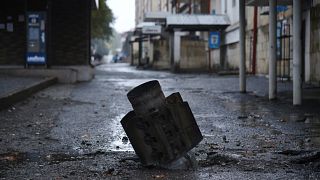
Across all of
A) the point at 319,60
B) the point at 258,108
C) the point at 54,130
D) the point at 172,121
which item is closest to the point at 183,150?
the point at 172,121

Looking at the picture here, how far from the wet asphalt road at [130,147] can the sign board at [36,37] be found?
863 cm

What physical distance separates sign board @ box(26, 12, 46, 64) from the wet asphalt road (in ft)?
28.3

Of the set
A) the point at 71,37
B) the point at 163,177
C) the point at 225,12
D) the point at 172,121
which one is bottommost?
the point at 163,177

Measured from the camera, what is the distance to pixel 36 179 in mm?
5312

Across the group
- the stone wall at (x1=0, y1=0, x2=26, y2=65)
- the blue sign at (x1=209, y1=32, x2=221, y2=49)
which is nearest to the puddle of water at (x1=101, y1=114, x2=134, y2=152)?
the stone wall at (x1=0, y1=0, x2=26, y2=65)

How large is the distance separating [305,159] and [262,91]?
10.8m

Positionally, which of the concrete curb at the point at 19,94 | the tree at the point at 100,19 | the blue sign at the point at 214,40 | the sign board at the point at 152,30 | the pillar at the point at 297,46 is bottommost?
the concrete curb at the point at 19,94

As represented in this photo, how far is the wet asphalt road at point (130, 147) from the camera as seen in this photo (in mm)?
5629

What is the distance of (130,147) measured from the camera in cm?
711

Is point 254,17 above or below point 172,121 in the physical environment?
above

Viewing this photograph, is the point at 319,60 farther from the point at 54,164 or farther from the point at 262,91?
the point at 54,164

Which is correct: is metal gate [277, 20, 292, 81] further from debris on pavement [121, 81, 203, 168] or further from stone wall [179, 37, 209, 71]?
stone wall [179, 37, 209, 71]

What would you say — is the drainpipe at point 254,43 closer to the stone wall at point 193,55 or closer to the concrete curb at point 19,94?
the concrete curb at point 19,94

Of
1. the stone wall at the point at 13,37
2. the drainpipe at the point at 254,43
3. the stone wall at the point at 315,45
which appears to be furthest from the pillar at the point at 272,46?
the drainpipe at the point at 254,43
